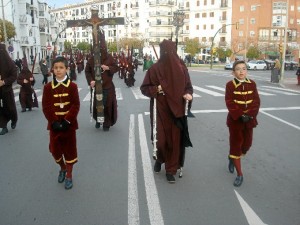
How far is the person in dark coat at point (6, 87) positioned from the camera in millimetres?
8094

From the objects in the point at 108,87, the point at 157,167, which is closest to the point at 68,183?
the point at 157,167

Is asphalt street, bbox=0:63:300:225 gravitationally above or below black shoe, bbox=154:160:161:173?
below

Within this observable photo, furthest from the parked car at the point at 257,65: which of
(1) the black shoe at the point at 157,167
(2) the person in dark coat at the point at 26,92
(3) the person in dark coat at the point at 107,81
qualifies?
(1) the black shoe at the point at 157,167

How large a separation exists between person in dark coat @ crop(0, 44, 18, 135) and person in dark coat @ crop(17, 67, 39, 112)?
10.7 feet

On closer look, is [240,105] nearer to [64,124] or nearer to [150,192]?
[150,192]

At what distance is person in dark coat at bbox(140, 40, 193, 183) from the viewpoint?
4996mm

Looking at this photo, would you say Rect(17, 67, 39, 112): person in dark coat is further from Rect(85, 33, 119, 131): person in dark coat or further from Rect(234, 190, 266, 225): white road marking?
Rect(234, 190, 266, 225): white road marking

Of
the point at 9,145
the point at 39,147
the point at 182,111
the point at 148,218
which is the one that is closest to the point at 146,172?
the point at 182,111

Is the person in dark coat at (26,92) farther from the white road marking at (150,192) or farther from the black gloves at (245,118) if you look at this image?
the black gloves at (245,118)

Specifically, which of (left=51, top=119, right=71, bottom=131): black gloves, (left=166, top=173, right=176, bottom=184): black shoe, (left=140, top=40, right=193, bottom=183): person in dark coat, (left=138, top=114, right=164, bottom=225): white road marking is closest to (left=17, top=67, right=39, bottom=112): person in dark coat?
(left=138, top=114, right=164, bottom=225): white road marking

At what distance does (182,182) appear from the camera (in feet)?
17.0

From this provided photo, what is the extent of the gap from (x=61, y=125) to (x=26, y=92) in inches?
308

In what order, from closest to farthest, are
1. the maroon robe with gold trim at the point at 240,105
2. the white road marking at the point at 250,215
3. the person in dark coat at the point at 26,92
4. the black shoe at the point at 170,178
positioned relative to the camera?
the white road marking at the point at 250,215, the maroon robe with gold trim at the point at 240,105, the black shoe at the point at 170,178, the person in dark coat at the point at 26,92

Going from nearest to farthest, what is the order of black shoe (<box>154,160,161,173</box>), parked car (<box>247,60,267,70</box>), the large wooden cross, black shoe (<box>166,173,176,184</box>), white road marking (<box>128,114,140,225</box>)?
white road marking (<box>128,114,140,225</box>) → black shoe (<box>166,173,176,184</box>) → black shoe (<box>154,160,161,173</box>) → the large wooden cross → parked car (<box>247,60,267,70</box>)
